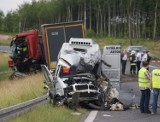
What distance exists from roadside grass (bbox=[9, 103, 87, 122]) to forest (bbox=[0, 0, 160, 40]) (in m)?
66.0

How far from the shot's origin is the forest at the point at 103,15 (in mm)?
87812

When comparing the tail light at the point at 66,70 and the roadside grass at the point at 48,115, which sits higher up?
the tail light at the point at 66,70

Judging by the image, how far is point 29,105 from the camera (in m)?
12.2

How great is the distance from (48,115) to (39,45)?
52.3 ft

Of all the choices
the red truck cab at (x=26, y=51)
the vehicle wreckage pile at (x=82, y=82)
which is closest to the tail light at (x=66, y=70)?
the vehicle wreckage pile at (x=82, y=82)

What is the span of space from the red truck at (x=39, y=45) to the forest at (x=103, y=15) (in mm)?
51150

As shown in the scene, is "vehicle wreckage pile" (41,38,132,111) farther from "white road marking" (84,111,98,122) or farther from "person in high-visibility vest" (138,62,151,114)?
"person in high-visibility vest" (138,62,151,114)

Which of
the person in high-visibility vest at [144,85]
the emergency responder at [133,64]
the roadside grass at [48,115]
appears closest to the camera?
the roadside grass at [48,115]

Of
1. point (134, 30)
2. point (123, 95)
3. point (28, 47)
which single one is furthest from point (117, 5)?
point (123, 95)

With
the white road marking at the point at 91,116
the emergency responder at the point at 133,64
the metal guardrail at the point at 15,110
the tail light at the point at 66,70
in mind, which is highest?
the tail light at the point at 66,70

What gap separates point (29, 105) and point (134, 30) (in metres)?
81.1

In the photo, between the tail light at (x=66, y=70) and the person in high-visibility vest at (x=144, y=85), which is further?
the tail light at (x=66, y=70)

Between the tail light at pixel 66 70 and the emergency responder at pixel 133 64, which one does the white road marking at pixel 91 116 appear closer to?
the tail light at pixel 66 70

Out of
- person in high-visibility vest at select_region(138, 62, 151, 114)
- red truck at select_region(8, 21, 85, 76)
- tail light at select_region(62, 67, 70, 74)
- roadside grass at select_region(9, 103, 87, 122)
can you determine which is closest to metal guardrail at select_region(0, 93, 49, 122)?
roadside grass at select_region(9, 103, 87, 122)
